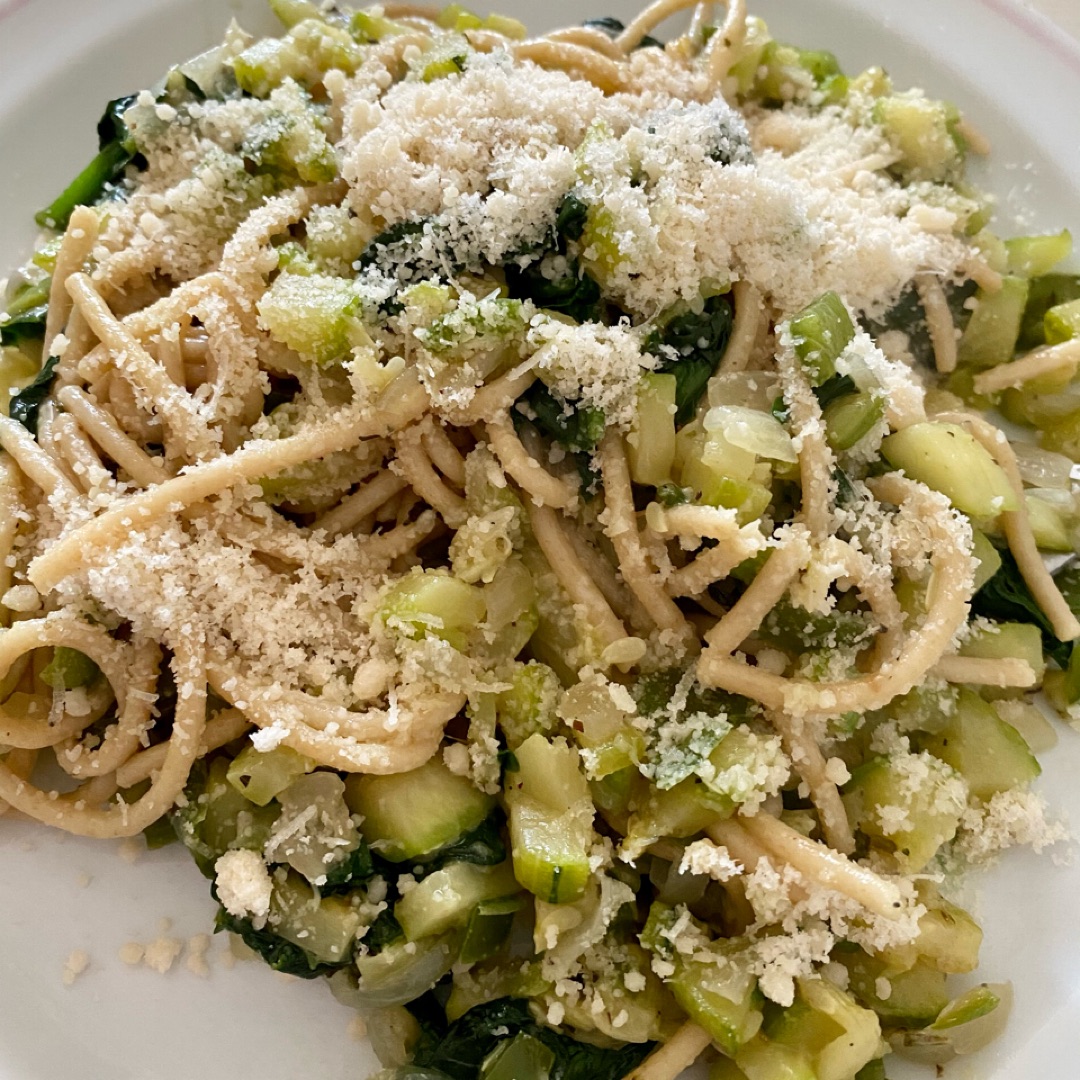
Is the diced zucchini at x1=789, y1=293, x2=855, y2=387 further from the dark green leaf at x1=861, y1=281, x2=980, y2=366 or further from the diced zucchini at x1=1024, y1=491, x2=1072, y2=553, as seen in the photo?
the diced zucchini at x1=1024, y1=491, x2=1072, y2=553

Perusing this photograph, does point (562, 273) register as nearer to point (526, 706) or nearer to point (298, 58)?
point (526, 706)

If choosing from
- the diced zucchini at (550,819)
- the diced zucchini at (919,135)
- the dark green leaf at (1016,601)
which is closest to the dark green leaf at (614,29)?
the diced zucchini at (919,135)

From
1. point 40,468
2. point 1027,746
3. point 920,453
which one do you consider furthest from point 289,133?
point 1027,746

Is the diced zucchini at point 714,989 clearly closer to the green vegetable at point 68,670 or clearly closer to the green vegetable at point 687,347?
the green vegetable at point 687,347

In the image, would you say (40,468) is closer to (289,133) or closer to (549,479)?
(289,133)

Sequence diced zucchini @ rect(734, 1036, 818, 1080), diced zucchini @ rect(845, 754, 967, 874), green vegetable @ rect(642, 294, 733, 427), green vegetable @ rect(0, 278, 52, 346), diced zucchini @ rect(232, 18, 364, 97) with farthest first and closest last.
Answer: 1. diced zucchini @ rect(232, 18, 364, 97)
2. green vegetable @ rect(0, 278, 52, 346)
3. green vegetable @ rect(642, 294, 733, 427)
4. diced zucchini @ rect(845, 754, 967, 874)
5. diced zucchini @ rect(734, 1036, 818, 1080)

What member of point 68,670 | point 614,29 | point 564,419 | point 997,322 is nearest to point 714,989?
point 564,419

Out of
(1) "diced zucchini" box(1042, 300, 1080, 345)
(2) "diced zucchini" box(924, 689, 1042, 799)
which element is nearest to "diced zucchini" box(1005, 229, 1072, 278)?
(1) "diced zucchini" box(1042, 300, 1080, 345)
